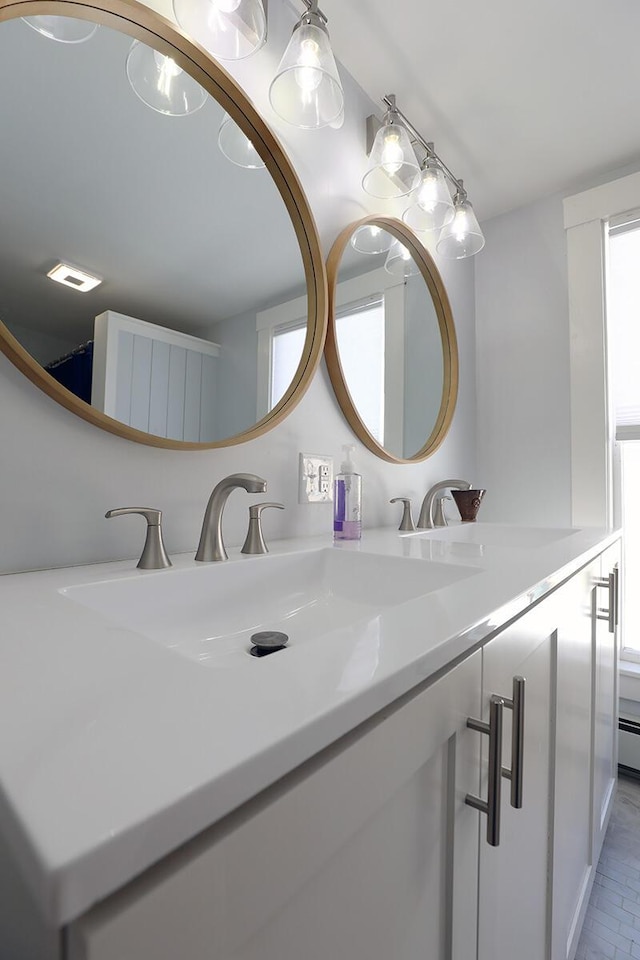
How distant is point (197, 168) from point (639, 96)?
1405 mm

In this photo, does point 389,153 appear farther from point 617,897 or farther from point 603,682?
point 617,897

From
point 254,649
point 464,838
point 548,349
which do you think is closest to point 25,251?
point 254,649

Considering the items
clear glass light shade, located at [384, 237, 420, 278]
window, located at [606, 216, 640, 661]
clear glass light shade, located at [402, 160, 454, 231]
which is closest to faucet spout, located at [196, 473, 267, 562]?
clear glass light shade, located at [384, 237, 420, 278]

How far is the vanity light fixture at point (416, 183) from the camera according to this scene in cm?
119

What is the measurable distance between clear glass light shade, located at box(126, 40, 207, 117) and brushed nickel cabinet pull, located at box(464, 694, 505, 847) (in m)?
1.01

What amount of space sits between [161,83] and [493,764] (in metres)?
1.10

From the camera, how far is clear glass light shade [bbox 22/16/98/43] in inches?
25.4

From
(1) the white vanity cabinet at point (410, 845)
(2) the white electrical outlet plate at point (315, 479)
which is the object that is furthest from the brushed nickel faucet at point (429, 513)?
(1) the white vanity cabinet at point (410, 845)

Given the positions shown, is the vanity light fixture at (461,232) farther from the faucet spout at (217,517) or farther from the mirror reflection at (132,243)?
the faucet spout at (217,517)

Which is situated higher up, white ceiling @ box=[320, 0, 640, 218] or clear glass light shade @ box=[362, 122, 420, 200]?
white ceiling @ box=[320, 0, 640, 218]

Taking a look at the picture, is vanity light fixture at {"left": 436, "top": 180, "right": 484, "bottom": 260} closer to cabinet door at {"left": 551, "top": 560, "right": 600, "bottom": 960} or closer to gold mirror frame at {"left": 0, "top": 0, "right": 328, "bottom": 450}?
gold mirror frame at {"left": 0, "top": 0, "right": 328, "bottom": 450}

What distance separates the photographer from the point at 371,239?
127 cm

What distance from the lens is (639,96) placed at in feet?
4.42

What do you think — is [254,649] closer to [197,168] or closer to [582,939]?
[197,168]
